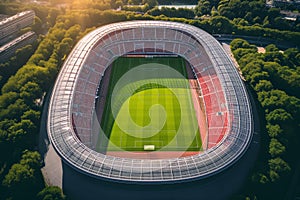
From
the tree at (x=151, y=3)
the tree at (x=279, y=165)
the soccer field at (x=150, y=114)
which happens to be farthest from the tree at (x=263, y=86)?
the tree at (x=151, y=3)

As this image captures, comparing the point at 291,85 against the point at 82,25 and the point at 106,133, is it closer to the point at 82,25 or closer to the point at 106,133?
the point at 106,133

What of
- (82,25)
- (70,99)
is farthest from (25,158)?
Result: (82,25)

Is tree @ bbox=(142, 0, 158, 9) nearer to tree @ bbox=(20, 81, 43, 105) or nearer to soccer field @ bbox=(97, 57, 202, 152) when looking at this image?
soccer field @ bbox=(97, 57, 202, 152)

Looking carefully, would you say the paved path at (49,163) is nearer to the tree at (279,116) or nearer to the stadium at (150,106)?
the stadium at (150,106)

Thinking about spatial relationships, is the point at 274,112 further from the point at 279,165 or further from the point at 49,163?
the point at 49,163

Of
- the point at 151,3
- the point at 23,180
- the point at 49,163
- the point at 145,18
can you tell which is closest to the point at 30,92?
the point at 49,163

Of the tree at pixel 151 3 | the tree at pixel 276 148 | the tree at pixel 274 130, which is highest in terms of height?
the tree at pixel 151 3
